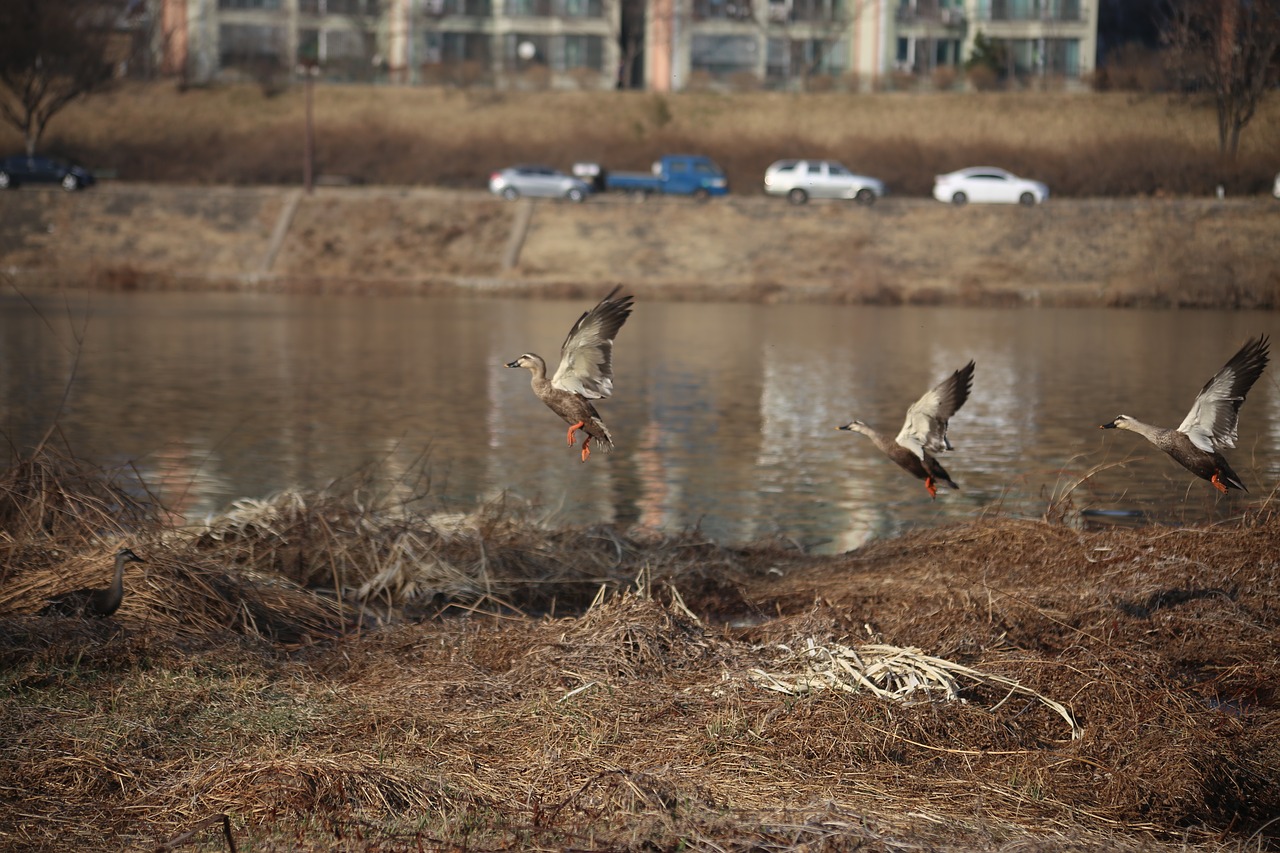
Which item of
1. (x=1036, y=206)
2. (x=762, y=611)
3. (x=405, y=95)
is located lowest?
(x=762, y=611)

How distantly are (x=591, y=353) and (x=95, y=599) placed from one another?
9.66 ft

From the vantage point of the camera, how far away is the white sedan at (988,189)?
5119 cm

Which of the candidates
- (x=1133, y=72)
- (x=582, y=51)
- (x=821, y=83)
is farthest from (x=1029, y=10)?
(x=582, y=51)

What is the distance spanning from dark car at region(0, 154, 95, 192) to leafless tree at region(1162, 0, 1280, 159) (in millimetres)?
43873

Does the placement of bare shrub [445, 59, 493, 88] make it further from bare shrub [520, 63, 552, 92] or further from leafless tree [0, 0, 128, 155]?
leafless tree [0, 0, 128, 155]

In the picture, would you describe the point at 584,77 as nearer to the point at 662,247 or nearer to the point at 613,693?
the point at 662,247

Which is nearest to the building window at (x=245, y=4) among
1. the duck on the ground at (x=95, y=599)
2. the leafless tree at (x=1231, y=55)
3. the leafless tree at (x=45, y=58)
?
the leafless tree at (x=45, y=58)

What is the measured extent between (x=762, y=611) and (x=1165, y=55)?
6344cm

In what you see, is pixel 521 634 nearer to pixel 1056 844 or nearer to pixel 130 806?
pixel 130 806

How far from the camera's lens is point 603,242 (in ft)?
155

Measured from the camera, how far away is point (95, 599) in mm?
7445

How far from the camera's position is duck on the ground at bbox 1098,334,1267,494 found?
289 inches

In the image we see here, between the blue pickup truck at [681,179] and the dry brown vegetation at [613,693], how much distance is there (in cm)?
4369

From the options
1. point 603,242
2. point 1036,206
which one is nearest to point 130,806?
point 603,242
